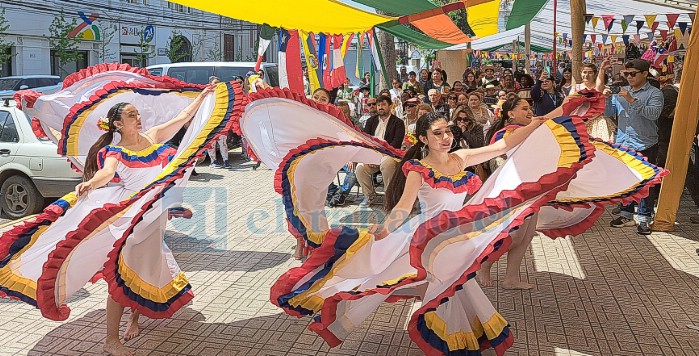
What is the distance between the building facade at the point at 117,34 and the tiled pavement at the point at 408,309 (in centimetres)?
2409

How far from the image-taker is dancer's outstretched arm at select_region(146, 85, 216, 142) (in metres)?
4.85

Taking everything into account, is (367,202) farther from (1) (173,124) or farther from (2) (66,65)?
(2) (66,65)

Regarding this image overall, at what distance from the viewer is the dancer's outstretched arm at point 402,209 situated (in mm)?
3988

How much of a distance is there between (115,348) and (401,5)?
599cm

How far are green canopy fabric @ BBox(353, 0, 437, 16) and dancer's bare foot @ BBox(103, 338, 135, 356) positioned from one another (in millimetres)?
5129

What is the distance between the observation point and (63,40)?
29.2 m

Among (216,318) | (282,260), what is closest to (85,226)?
(216,318)

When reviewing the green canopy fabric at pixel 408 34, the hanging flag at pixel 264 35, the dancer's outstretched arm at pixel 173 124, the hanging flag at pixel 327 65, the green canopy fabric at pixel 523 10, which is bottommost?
the dancer's outstretched arm at pixel 173 124

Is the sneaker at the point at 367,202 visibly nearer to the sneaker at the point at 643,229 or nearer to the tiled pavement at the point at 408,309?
the tiled pavement at the point at 408,309

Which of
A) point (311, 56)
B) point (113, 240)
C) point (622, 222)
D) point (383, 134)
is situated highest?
point (311, 56)

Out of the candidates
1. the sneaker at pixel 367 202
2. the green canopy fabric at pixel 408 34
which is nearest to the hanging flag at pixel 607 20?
the green canopy fabric at pixel 408 34

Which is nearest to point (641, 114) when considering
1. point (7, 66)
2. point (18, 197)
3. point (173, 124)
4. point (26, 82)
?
point (173, 124)

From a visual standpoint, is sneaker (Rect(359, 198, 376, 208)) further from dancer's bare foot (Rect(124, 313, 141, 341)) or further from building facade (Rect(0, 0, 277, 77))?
building facade (Rect(0, 0, 277, 77))

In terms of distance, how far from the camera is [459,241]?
351 cm
